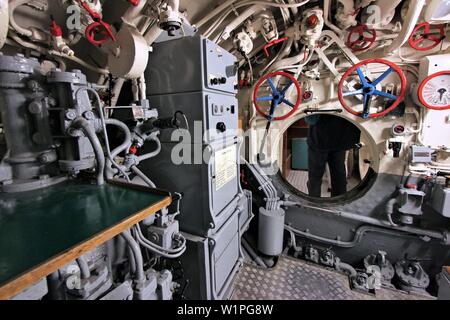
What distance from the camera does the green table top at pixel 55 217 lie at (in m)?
0.48

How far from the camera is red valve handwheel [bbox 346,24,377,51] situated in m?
1.66

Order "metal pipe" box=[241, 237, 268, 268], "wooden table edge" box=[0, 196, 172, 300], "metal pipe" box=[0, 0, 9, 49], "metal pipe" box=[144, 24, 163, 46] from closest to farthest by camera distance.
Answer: "wooden table edge" box=[0, 196, 172, 300]
"metal pipe" box=[0, 0, 9, 49]
"metal pipe" box=[144, 24, 163, 46]
"metal pipe" box=[241, 237, 268, 268]

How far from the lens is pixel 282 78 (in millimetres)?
2182

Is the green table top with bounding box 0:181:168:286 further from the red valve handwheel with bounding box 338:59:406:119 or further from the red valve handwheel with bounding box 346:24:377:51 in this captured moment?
the red valve handwheel with bounding box 346:24:377:51

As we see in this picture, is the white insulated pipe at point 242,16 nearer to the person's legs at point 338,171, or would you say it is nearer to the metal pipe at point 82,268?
the metal pipe at point 82,268

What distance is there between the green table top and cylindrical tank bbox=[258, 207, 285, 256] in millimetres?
1573

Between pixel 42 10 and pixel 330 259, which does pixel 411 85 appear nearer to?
pixel 330 259

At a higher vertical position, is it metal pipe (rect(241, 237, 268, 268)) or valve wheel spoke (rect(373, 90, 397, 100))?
valve wheel spoke (rect(373, 90, 397, 100))

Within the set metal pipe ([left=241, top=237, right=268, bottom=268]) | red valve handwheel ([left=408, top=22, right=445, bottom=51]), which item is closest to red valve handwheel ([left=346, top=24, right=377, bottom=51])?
red valve handwheel ([left=408, top=22, right=445, bottom=51])

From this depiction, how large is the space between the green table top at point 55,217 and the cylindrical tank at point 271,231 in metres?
1.57

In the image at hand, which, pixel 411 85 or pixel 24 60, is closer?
pixel 24 60

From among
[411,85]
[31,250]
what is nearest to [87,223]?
[31,250]

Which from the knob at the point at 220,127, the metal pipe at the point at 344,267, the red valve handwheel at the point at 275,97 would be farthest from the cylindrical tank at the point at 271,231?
the knob at the point at 220,127
